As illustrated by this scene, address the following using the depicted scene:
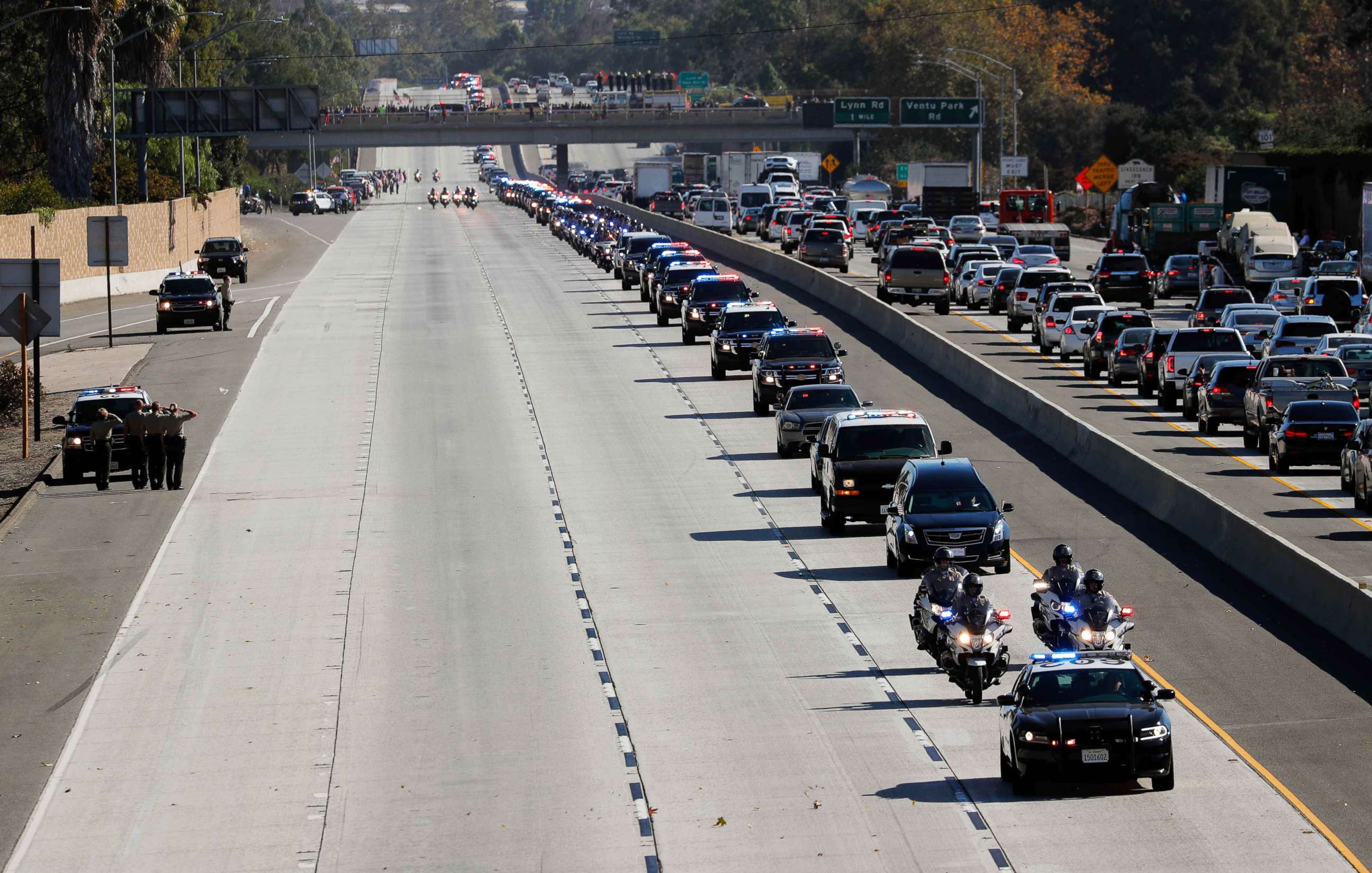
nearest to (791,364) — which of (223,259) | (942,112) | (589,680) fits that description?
(589,680)

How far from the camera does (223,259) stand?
78.5 metres

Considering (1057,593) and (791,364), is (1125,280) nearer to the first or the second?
(791,364)

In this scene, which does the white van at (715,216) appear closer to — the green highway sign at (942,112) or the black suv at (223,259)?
the black suv at (223,259)

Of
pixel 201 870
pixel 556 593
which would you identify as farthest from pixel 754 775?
pixel 556 593

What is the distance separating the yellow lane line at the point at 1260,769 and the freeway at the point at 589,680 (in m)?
0.15

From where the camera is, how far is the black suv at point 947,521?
26.6 m

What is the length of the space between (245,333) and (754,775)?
44.9 meters

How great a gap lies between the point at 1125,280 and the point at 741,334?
19792mm

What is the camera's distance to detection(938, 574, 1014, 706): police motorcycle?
20.8 metres

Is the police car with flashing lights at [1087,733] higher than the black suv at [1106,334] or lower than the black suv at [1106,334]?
lower

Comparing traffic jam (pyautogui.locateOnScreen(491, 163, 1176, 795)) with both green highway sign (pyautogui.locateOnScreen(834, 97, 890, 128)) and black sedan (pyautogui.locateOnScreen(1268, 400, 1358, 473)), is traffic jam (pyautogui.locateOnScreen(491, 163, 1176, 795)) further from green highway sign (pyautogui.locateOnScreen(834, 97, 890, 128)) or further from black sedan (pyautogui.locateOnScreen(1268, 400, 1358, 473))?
green highway sign (pyautogui.locateOnScreen(834, 97, 890, 128))

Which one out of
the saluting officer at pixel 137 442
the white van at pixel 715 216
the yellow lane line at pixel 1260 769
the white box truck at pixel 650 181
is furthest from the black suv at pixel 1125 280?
the white box truck at pixel 650 181

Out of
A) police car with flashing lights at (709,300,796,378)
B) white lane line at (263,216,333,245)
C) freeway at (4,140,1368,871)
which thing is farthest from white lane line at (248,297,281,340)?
white lane line at (263,216,333,245)

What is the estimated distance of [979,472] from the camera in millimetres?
36000
